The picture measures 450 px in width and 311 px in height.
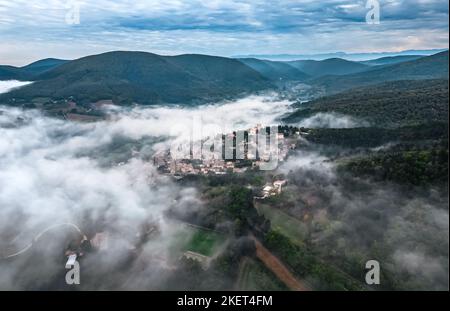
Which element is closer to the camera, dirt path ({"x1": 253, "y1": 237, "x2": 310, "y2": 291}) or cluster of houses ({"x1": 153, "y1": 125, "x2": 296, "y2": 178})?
dirt path ({"x1": 253, "y1": 237, "x2": 310, "y2": 291})

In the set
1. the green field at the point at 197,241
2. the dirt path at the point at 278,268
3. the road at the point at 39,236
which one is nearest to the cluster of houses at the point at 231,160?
the road at the point at 39,236

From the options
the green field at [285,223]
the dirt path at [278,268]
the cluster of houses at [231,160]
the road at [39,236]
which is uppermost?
the cluster of houses at [231,160]

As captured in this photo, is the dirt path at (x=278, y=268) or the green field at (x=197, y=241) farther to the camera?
the green field at (x=197, y=241)

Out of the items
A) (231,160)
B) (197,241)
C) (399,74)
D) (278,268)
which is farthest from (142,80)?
(278,268)

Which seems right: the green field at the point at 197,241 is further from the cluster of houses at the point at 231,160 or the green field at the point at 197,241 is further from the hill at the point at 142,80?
the hill at the point at 142,80

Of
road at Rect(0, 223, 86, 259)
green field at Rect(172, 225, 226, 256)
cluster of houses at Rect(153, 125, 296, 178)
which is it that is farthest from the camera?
cluster of houses at Rect(153, 125, 296, 178)

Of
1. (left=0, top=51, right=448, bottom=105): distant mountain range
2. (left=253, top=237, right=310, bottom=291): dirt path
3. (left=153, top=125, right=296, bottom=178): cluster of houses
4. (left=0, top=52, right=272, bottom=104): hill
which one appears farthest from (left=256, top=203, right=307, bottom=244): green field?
(left=0, top=52, right=272, bottom=104): hill

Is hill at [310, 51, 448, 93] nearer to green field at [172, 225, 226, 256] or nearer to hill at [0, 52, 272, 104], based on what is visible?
hill at [0, 52, 272, 104]
